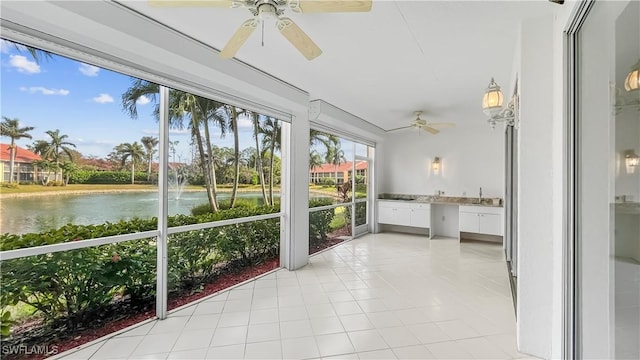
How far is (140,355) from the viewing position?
2.13 m

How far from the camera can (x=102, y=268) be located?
243 cm

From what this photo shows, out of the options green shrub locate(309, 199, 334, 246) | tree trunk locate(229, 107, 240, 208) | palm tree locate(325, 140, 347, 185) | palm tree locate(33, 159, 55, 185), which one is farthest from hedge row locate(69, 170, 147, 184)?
palm tree locate(325, 140, 347, 185)

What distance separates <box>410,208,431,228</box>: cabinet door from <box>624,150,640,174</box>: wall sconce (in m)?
5.57

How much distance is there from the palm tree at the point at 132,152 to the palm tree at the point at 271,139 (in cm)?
175

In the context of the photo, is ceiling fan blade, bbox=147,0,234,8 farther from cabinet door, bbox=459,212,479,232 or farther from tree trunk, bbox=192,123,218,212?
cabinet door, bbox=459,212,479,232

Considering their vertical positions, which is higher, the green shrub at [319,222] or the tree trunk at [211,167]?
the tree trunk at [211,167]

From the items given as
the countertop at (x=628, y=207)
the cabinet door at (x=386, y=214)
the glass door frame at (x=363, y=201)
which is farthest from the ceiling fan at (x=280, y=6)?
the cabinet door at (x=386, y=214)

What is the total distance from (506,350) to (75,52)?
4113mm

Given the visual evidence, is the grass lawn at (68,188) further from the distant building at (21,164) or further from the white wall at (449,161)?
the white wall at (449,161)

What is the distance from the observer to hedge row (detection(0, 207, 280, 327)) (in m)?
2.01

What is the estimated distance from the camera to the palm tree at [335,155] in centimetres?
576

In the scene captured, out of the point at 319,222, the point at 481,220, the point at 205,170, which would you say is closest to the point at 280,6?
the point at 205,170

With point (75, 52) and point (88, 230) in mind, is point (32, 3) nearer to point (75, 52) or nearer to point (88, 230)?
point (75, 52)

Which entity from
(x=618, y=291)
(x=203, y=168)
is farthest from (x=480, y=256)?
(x=203, y=168)
